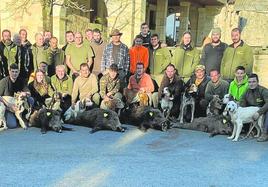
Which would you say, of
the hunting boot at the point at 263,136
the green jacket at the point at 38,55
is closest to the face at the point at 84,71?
the green jacket at the point at 38,55

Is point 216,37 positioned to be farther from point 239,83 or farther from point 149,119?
point 149,119

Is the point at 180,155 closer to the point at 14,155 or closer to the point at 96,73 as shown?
the point at 14,155

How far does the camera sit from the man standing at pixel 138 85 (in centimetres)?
948

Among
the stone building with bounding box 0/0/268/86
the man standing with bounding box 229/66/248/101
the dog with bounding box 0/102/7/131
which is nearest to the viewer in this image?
the dog with bounding box 0/102/7/131

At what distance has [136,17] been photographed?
21.6 m

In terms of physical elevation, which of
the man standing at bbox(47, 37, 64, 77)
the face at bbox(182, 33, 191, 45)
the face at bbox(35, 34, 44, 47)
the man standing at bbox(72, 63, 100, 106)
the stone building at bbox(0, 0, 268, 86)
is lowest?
the man standing at bbox(72, 63, 100, 106)

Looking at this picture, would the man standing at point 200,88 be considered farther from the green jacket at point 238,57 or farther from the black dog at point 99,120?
the black dog at point 99,120

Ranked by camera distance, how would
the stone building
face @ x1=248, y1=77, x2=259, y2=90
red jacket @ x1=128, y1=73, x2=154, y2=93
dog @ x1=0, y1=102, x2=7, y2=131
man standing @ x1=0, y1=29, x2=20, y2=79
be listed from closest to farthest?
face @ x1=248, y1=77, x2=259, y2=90 < dog @ x1=0, y1=102, x2=7, y2=131 < man standing @ x1=0, y1=29, x2=20, y2=79 < red jacket @ x1=128, y1=73, x2=154, y2=93 < the stone building

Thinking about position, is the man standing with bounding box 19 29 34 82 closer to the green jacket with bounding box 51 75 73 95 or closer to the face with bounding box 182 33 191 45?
the green jacket with bounding box 51 75 73 95

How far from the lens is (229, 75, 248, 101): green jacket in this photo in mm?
8591

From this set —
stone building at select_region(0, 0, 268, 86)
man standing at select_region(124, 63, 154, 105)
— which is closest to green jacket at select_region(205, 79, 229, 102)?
man standing at select_region(124, 63, 154, 105)

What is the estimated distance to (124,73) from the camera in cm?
989

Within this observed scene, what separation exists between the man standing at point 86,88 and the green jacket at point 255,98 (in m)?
3.09

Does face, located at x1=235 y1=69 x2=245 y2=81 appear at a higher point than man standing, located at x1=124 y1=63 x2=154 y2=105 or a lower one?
higher
